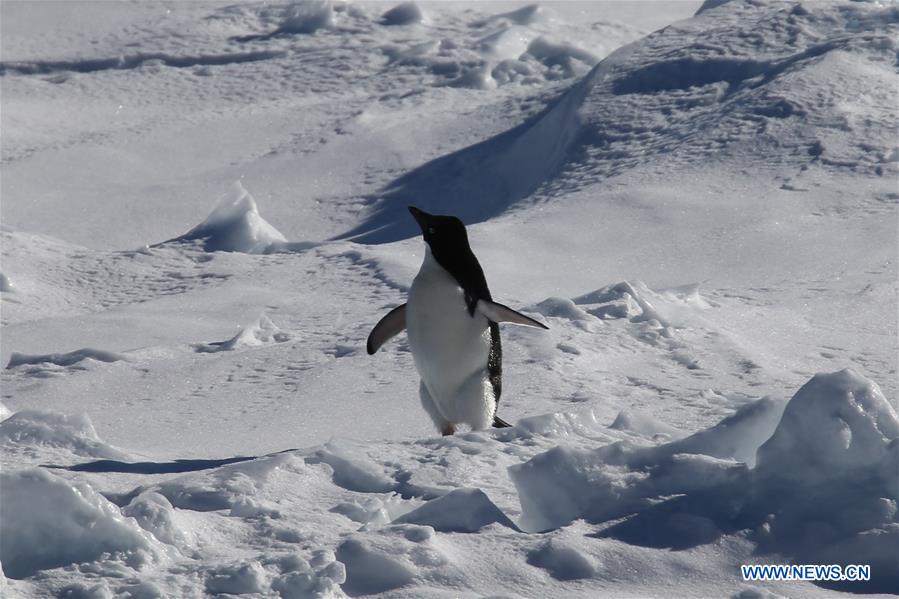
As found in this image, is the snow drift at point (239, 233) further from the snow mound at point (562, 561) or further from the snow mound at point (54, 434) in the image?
the snow mound at point (562, 561)

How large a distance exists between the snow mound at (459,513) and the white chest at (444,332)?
1003mm

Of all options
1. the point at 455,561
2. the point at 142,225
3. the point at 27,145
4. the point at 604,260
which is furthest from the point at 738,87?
the point at 455,561

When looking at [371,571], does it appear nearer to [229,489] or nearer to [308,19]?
[229,489]

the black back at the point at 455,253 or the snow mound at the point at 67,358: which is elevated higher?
the black back at the point at 455,253

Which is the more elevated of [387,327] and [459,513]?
[459,513]

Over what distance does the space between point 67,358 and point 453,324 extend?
1.85 metres

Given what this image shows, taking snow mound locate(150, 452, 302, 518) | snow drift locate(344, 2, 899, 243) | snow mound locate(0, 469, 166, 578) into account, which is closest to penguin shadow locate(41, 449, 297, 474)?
snow mound locate(150, 452, 302, 518)

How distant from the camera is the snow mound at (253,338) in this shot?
196 inches

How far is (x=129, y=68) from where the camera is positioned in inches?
451

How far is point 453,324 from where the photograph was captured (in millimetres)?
3635

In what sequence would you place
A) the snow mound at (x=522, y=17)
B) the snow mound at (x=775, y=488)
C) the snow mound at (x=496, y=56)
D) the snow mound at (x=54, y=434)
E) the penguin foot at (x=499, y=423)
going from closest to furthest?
the snow mound at (x=775, y=488) → the snow mound at (x=54, y=434) → the penguin foot at (x=499, y=423) → the snow mound at (x=496, y=56) → the snow mound at (x=522, y=17)

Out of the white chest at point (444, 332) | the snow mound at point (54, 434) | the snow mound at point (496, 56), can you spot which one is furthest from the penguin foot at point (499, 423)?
the snow mound at point (496, 56)

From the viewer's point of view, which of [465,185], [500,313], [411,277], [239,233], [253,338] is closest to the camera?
[500,313]

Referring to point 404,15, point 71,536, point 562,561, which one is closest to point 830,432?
point 562,561
